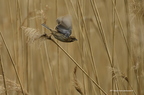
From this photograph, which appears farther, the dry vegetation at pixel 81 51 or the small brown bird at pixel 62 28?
the dry vegetation at pixel 81 51

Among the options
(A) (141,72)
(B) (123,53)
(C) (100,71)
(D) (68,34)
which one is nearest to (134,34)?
(A) (141,72)

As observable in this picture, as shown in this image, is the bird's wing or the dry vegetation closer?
the bird's wing

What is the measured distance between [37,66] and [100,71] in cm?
50

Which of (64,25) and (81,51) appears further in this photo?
(81,51)

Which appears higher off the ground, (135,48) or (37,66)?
(135,48)

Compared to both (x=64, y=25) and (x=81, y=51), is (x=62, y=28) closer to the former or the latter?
(x=64, y=25)

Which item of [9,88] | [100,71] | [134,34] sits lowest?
[100,71]

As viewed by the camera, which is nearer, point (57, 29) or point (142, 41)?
point (57, 29)

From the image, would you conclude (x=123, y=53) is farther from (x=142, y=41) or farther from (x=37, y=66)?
(x=142, y=41)

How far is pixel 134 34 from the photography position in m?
0.95

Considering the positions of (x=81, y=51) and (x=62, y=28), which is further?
(x=81, y=51)

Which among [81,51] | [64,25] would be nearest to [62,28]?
[64,25]

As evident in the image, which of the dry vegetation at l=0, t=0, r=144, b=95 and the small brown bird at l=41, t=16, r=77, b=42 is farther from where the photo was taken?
the dry vegetation at l=0, t=0, r=144, b=95

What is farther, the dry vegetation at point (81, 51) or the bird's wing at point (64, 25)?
the dry vegetation at point (81, 51)
